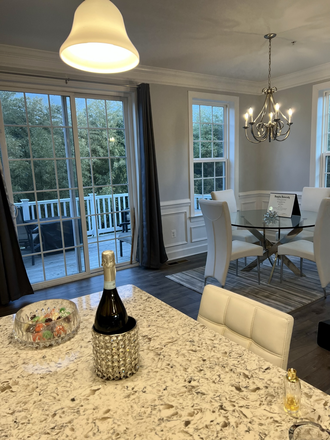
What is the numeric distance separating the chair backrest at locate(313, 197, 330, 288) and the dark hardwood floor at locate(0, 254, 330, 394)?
30 centimetres

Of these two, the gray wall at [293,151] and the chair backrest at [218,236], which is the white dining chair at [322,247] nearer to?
the chair backrest at [218,236]

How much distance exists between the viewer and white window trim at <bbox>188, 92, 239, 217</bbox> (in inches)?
186

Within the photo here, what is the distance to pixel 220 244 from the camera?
337 centimetres

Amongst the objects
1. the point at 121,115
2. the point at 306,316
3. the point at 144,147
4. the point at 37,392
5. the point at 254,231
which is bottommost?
the point at 306,316

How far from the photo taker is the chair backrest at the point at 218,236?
10.6 feet

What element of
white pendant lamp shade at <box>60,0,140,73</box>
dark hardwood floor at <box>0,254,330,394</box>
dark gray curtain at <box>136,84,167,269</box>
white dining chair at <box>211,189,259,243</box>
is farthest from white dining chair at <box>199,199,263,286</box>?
white pendant lamp shade at <box>60,0,140,73</box>

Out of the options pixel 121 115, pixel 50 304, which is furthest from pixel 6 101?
pixel 50 304

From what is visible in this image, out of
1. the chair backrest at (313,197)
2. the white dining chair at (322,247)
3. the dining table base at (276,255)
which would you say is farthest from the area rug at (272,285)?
the chair backrest at (313,197)

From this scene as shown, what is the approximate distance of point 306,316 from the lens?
9.53ft

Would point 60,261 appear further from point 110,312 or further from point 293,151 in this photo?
point 293,151

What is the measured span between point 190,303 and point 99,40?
2735 mm

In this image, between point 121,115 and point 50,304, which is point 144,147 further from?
point 50,304

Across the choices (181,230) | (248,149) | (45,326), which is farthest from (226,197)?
(45,326)

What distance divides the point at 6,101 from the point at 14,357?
10.6 ft
